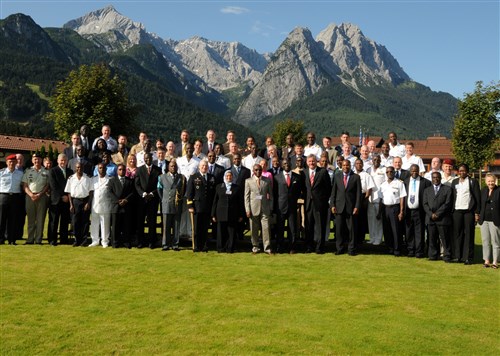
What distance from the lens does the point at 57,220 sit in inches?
503

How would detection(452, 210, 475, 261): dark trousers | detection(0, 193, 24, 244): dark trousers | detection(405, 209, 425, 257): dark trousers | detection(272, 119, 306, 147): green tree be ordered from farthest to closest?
detection(272, 119, 306, 147): green tree → detection(0, 193, 24, 244): dark trousers → detection(405, 209, 425, 257): dark trousers → detection(452, 210, 475, 261): dark trousers

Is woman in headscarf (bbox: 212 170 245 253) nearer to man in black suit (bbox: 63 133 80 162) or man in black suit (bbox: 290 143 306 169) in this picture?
man in black suit (bbox: 290 143 306 169)

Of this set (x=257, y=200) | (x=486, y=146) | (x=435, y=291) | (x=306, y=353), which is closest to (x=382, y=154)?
(x=257, y=200)

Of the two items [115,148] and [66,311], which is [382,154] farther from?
[66,311]

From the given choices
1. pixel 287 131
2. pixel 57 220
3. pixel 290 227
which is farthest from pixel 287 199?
pixel 287 131

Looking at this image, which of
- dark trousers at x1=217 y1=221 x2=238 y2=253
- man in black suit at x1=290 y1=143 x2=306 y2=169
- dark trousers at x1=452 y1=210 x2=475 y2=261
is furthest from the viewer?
man in black suit at x1=290 y1=143 x2=306 y2=169

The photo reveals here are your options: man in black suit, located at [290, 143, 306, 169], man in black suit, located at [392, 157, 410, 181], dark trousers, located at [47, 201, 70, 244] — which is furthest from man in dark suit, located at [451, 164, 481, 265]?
dark trousers, located at [47, 201, 70, 244]

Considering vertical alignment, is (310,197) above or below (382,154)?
below

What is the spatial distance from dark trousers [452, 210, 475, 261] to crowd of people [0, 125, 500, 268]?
0.02 metres

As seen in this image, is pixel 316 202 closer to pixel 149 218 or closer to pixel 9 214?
pixel 149 218

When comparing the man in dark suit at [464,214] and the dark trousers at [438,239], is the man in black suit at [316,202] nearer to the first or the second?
the dark trousers at [438,239]

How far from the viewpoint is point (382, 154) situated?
14.0 meters

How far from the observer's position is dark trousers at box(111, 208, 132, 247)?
12328 mm

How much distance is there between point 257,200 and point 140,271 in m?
3.63
